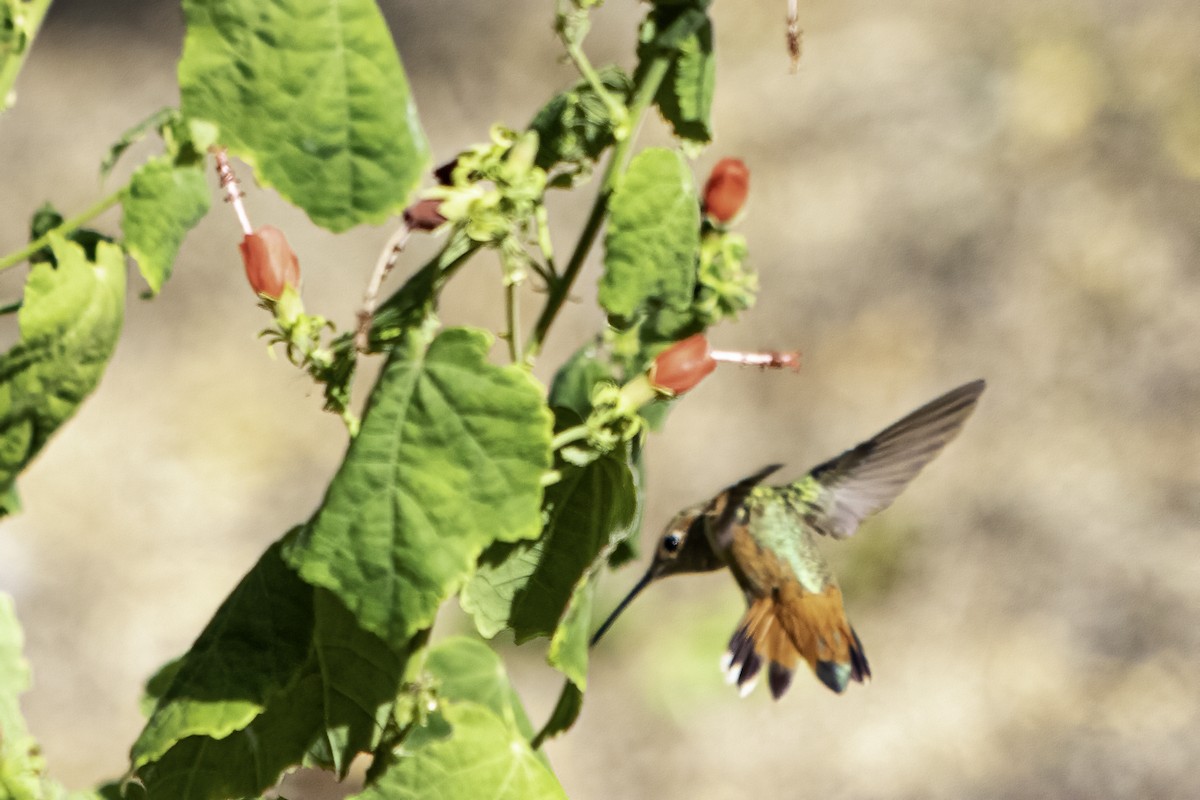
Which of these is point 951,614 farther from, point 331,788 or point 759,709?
point 331,788

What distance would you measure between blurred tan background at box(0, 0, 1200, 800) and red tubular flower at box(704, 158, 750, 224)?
2.32 m

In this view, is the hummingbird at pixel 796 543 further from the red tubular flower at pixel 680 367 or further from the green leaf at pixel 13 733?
the green leaf at pixel 13 733

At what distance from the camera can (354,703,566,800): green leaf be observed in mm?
1037

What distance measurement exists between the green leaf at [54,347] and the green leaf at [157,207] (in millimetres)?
41

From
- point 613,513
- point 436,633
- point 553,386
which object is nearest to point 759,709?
point 436,633

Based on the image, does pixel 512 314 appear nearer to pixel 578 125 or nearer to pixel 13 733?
pixel 578 125

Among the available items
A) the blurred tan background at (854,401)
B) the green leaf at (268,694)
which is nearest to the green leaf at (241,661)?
the green leaf at (268,694)

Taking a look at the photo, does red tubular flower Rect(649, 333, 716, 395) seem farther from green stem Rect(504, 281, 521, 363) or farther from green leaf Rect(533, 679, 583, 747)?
green leaf Rect(533, 679, 583, 747)

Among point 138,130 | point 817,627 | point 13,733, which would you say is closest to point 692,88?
point 138,130

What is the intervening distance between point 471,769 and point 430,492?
0.29 metres

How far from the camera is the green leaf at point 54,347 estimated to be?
2.90 feet

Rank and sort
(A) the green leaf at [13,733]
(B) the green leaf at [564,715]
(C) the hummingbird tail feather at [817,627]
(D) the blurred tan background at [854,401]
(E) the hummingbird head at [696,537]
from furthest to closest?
1. (D) the blurred tan background at [854,401]
2. (C) the hummingbird tail feather at [817,627]
3. (E) the hummingbird head at [696,537]
4. (B) the green leaf at [564,715]
5. (A) the green leaf at [13,733]

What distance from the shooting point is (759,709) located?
151 inches

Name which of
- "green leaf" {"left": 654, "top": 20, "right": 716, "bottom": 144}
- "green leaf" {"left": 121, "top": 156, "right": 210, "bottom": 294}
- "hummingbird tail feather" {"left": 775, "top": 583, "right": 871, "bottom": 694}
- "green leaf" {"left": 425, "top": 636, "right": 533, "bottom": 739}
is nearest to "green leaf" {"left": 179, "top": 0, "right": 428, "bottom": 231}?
"green leaf" {"left": 121, "top": 156, "right": 210, "bottom": 294}
